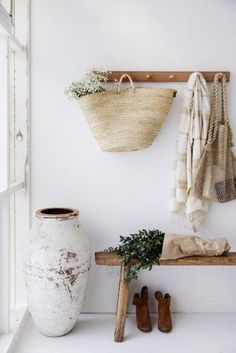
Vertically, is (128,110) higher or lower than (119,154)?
higher

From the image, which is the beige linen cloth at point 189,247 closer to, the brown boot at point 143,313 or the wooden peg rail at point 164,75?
the brown boot at point 143,313

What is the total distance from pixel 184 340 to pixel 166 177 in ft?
3.23

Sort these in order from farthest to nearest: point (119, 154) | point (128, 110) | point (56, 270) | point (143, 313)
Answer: point (119, 154)
point (143, 313)
point (128, 110)
point (56, 270)

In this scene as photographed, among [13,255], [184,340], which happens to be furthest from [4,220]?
[184,340]

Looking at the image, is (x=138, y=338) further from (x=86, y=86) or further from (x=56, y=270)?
(x=86, y=86)

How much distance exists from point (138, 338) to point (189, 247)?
23.6 inches

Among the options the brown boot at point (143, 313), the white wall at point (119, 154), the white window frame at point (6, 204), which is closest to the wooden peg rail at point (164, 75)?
the white wall at point (119, 154)

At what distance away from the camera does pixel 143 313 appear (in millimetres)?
2512

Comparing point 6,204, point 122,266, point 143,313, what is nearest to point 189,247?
point 122,266

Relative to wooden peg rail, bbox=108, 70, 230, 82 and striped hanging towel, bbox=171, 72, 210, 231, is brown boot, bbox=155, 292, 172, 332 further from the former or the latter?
wooden peg rail, bbox=108, 70, 230, 82

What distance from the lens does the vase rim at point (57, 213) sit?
7.57 ft

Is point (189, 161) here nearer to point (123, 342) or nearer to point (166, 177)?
point (166, 177)

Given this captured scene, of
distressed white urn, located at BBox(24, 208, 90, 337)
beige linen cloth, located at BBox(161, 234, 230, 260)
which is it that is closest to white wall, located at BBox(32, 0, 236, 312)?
beige linen cloth, located at BBox(161, 234, 230, 260)

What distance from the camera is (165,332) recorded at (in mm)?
2447
